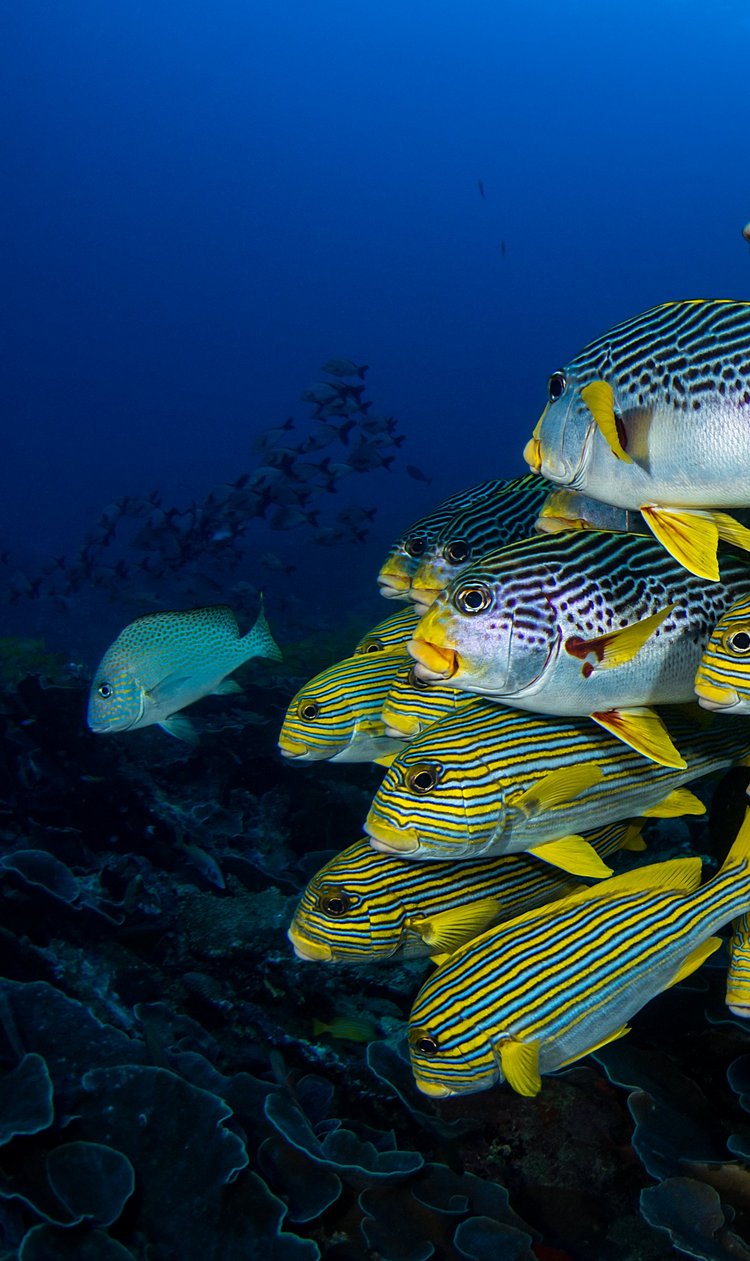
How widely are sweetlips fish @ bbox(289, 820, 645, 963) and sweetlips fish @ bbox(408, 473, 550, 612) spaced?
91cm

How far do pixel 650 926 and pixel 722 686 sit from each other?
0.80m

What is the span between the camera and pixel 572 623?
6.56 feet

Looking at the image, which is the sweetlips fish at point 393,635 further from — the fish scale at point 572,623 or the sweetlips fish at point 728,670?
the sweetlips fish at point 728,670

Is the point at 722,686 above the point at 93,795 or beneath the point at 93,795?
above

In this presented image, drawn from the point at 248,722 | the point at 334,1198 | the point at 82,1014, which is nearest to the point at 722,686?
the point at 334,1198

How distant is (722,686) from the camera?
1769 mm

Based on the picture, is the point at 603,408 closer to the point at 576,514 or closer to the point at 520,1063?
the point at 576,514

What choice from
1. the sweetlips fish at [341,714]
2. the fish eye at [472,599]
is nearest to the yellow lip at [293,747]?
the sweetlips fish at [341,714]

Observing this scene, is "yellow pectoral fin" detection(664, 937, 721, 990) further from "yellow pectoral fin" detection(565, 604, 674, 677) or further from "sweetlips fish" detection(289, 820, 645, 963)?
"yellow pectoral fin" detection(565, 604, 674, 677)

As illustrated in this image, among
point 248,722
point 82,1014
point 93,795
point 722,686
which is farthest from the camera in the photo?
point 248,722

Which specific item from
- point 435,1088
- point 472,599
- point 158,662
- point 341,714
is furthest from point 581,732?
point 158,662

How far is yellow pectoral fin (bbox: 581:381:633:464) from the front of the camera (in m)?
1.85

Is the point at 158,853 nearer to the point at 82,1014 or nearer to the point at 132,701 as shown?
the point at 132,701

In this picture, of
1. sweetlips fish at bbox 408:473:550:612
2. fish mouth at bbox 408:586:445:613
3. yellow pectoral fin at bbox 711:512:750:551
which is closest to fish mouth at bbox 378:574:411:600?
sweetlips fish at bbox 408:473:550:612
